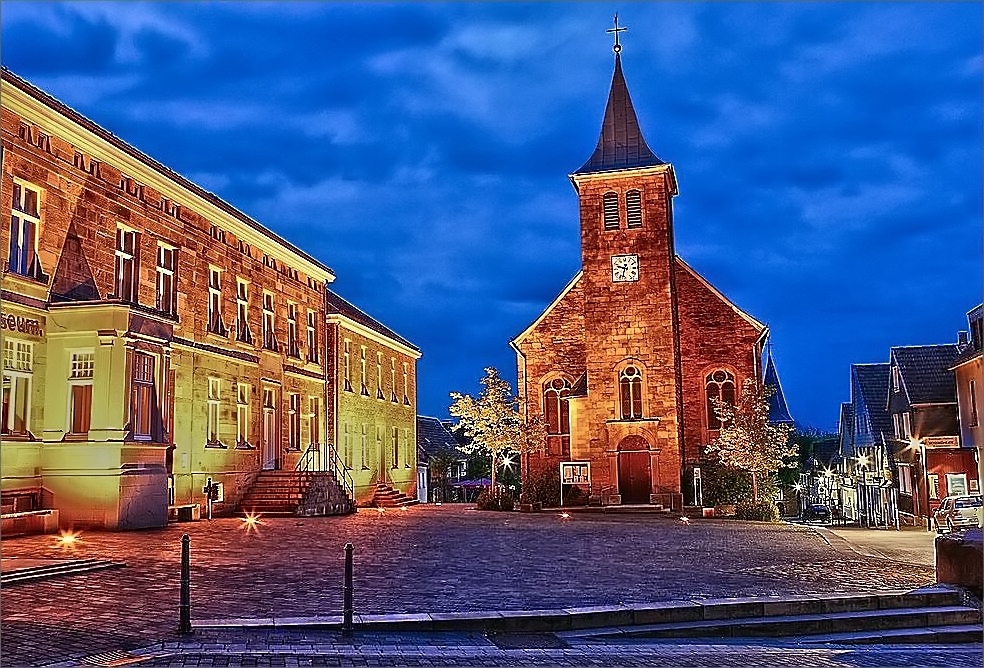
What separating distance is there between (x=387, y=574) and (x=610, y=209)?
1073 inches

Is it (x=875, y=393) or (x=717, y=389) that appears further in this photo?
(x=875, y=393)

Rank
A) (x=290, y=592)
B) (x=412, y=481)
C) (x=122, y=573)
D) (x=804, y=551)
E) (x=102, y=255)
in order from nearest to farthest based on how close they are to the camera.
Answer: (x=290, y=592), (x=122, y=573), (x=804, y=551), (x=102, y=255), (x=412, y=481)

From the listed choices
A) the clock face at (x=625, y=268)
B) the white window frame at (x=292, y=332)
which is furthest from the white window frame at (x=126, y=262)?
the clock face at (x=625, y=268)

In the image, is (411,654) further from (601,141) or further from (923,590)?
(601,141)

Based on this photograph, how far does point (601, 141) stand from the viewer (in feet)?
132

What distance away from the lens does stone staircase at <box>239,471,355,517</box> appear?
28.6 meters

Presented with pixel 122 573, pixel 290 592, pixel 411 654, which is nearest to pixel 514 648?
pixel 411 654

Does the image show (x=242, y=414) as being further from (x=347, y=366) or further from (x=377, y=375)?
(x=377, y=375)

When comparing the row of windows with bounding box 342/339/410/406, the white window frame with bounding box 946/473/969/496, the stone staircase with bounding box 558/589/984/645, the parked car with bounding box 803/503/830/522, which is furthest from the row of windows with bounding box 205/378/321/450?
the white window frame with bounding box 946/473/969/496

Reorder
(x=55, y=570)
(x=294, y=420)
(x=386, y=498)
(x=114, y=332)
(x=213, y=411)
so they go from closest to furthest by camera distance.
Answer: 1. (x=55, y=570)
2. (x=114, y=332)
3. (x=213, y=411)
4. (x=294, y=420)
5. (x=386, y=498)

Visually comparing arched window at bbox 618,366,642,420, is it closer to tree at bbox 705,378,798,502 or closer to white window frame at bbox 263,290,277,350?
tree at bbox 705,378,798,502

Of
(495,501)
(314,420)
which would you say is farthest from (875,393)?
(314,420)

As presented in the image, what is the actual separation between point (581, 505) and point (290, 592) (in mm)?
25614

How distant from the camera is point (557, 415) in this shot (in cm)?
4031
